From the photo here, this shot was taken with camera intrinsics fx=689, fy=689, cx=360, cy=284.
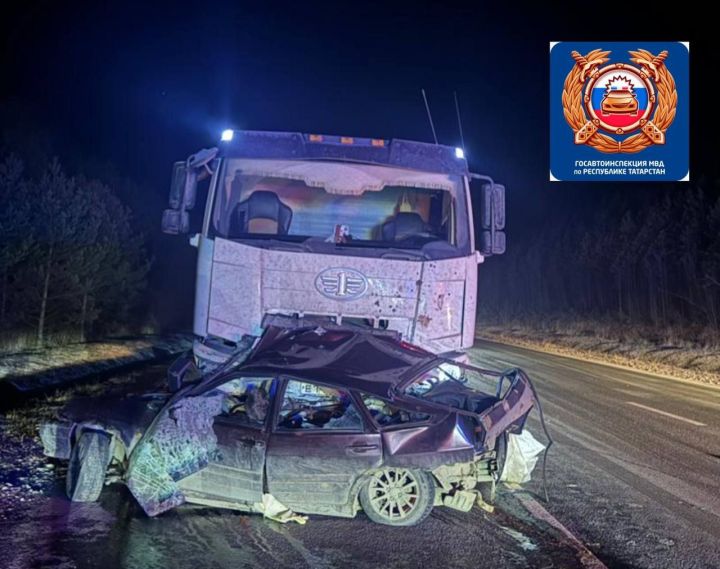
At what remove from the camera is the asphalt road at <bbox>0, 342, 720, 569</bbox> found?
439 cm

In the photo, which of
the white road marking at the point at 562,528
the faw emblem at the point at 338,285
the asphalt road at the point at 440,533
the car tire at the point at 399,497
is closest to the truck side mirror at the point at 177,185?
the faw emblem at the point at 338,285

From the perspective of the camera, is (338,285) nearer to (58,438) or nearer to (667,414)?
(58,438)

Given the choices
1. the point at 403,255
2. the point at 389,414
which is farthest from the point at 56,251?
the point at 389,414

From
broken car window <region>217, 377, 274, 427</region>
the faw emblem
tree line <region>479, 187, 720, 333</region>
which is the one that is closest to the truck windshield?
the faw emblem

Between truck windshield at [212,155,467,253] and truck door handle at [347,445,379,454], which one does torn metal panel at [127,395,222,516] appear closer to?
truck door handle at [347,445,379,454]

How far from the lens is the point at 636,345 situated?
2500 centimetres

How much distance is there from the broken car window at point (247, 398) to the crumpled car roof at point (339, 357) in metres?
0.21

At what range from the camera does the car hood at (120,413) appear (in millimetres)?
5430

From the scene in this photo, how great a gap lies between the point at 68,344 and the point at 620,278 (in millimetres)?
26277

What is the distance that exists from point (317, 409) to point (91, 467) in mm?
1827

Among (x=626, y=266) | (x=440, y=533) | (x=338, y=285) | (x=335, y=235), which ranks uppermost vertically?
(x=626, y=266)

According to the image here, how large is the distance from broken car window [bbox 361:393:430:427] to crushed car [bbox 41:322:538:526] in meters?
0.01

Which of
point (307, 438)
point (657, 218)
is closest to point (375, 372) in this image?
point (307, 438)

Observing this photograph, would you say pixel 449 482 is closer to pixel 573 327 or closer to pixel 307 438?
pixel 307 438
